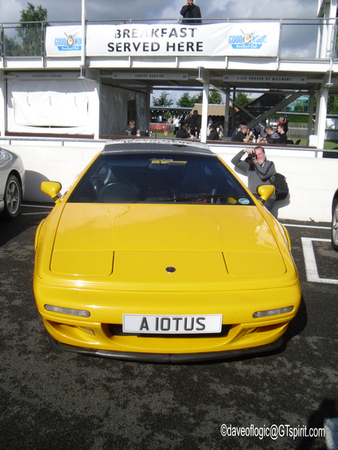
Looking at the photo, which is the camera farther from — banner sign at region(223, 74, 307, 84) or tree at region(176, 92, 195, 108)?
tree at region(176, 92, 195, 108)

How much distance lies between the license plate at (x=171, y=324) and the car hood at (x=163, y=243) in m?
0.23

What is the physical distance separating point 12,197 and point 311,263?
462 centimetres

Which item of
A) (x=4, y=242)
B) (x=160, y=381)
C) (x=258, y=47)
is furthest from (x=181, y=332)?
(x=258, y=47)

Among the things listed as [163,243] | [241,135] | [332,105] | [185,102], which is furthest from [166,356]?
[185,102]

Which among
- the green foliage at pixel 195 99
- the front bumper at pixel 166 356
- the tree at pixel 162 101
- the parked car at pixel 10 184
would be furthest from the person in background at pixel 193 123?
the green foliage at pixel 195 99

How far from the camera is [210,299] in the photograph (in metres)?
2.62

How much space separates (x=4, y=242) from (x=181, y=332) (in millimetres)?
3998

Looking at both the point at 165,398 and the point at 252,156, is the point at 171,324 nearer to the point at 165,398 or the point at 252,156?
the point at 165,398

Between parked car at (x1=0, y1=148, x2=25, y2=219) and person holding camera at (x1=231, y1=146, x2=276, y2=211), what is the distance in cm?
364

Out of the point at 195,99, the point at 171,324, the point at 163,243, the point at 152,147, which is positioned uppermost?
the point at 195,99

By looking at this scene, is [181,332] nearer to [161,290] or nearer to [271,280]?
[161,290]

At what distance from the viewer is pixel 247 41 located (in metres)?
13.8

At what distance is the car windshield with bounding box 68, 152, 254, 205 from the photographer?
3939mm

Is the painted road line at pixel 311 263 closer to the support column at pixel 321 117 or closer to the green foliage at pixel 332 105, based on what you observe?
the support column at pixel 321 117
